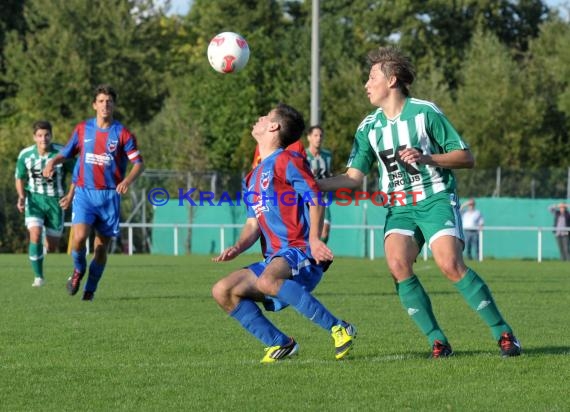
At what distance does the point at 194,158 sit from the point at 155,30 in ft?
44.1

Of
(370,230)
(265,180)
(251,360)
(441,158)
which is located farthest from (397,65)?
(370,230)

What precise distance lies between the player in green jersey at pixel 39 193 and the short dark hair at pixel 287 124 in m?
8.03

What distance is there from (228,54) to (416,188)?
6.31 metres

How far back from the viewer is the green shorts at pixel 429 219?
7.64 m

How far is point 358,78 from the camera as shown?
4316 centimetres

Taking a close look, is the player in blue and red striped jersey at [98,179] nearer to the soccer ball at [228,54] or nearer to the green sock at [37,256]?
the soccer ball at [228,54]

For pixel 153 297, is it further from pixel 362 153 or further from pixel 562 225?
pixel 562 225

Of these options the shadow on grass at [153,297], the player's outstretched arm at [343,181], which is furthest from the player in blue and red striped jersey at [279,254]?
the shadow on grass at [153,297]

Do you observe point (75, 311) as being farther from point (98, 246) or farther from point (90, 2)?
point (90, 2)

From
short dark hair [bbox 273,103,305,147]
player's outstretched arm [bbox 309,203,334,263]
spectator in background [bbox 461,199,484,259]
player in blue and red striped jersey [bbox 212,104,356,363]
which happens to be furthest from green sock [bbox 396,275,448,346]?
spectator in background [bbox 461,199,484,259]

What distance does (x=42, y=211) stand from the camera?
50.8ft

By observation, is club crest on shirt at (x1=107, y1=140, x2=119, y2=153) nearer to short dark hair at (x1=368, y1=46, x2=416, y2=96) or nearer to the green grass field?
the green grass field

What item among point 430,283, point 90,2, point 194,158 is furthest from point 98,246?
point 90,2

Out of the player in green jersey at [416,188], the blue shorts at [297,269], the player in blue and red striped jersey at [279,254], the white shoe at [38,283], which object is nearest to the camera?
the player in blue and red striped jersey at [279,254]
